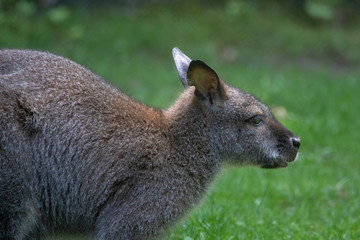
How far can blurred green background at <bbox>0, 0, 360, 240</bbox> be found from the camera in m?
7.14

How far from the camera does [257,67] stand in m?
14.9

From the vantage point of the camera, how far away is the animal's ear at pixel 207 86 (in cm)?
536

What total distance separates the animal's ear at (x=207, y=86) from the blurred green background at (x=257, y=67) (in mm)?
1447

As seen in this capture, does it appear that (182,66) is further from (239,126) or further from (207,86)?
(239,126)

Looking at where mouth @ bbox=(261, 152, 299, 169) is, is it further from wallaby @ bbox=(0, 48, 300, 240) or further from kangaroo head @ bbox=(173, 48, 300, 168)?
wallaby @ bbox=(0, 48, 300, 240)

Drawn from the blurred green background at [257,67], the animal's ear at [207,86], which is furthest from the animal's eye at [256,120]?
the blurred green background at [257,67]

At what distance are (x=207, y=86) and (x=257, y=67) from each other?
963 centimetres

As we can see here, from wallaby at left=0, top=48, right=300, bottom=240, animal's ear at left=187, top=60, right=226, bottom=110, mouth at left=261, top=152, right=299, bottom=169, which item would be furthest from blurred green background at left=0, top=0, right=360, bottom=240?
animal's ear at left=187, top=60, right=226, bottom=110

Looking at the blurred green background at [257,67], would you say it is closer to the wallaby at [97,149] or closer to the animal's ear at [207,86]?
the wallaby at [97,149]

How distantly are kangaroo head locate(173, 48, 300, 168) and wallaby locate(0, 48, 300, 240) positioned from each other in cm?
1

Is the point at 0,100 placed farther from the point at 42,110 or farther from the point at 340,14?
the point at 340,14

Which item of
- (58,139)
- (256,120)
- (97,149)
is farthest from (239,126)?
(58,139)

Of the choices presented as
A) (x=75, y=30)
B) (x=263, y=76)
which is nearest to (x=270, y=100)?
(x=263, y=76)

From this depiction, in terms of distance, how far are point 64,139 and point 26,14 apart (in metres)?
10.7
